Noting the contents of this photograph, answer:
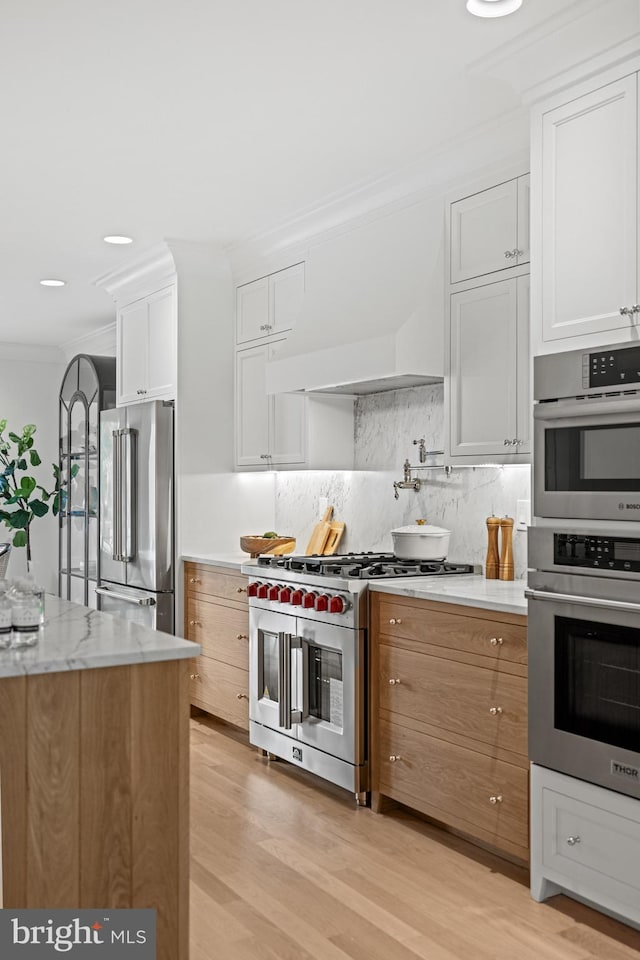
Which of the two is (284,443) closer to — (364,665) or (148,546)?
(148,546)

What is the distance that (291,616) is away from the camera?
4020 millimetres

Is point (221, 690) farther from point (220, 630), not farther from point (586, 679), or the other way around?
point (586, 679)

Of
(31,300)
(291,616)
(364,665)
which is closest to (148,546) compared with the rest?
(291,616)

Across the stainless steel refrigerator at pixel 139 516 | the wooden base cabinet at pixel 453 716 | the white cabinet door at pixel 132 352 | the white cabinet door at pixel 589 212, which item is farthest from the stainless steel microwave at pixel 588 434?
the white cabinet door at pixel 132 352

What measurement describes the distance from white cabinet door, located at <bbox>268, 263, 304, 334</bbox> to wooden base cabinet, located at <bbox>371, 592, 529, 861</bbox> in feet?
5.97

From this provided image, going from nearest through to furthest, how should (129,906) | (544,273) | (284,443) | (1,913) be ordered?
(1,913) → (129,906) → (544,273) → (284,443)

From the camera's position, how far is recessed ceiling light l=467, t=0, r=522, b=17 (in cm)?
248

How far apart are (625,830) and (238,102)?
8.78 ft

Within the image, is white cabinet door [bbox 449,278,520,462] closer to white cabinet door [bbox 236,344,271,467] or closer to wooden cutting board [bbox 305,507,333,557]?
wooden cutting board [bbox 305,507,333,557]

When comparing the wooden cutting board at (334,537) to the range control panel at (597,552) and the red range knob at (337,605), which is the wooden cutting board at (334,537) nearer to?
the red range knob at (337,605)

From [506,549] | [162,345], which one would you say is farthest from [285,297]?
[506,549]

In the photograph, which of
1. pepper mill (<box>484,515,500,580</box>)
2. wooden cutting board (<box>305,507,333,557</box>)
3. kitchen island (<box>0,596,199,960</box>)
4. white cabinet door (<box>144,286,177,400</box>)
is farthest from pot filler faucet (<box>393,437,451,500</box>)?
kitchen island (<box>0,596,199,960</box>)

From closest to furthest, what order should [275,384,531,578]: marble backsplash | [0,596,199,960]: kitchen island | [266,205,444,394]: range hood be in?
[0,596,199,960]: kitchen island
[266,205,444,394]: range hood
[275,384,531,578]: marble backsplash

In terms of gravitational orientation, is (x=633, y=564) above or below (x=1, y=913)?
above
